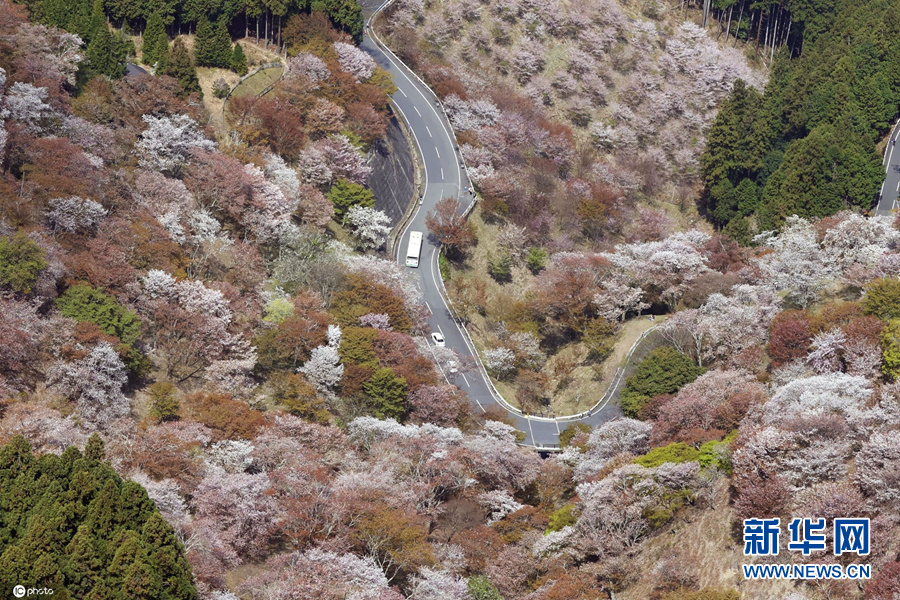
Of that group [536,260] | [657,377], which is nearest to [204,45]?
[536,260]

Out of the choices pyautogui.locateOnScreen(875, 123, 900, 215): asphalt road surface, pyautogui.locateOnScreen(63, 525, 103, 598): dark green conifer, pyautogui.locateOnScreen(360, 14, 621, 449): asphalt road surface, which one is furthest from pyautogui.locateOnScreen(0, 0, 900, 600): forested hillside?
pyautogui.locateOnScreen(875, 123, 900, 215): asphalt road surface

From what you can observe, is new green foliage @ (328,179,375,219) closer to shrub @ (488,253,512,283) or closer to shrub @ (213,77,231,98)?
shrub @ (488,253,512,283)

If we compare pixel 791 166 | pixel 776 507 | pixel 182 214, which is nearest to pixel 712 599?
pixel 776 507

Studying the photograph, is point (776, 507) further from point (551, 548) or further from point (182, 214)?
point (182, 214)

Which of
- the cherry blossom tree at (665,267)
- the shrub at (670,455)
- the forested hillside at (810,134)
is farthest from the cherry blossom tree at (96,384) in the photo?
the forested hillside at (810,134)

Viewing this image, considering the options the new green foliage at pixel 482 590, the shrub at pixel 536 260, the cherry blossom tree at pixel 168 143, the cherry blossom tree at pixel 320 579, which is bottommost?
the new green foliage at pixel 482 590

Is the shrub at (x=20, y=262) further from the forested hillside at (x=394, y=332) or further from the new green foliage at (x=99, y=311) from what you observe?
the new green foliage at (x=99, y=311)
